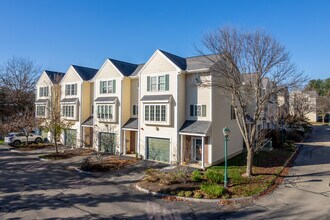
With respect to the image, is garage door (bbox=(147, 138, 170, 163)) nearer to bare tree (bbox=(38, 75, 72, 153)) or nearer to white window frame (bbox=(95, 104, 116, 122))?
white window frame (bbox=(95, 104, 116, 122))

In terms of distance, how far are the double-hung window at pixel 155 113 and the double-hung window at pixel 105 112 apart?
5.50m

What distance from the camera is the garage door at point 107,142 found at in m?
26.3

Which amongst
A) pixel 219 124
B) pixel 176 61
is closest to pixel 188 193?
pixel 219 124

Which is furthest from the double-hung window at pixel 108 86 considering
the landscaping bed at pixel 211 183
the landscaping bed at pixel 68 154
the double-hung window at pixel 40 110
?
the landscaping bed at pixel 211 183

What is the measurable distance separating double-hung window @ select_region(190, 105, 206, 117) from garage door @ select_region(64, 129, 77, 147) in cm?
1822

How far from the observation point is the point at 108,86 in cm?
2705

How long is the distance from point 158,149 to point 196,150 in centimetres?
390

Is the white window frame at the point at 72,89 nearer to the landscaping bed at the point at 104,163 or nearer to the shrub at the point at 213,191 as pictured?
the landscaping bed at the point at 104,163

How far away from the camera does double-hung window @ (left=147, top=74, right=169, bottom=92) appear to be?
2175cm

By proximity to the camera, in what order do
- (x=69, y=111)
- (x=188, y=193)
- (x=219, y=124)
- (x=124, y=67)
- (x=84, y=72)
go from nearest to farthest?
1. (x=188, y=193)
2. (x=219, y=124)
3. (x=124, y=67)
4. (x=69, y=111)
5. (x=84, y=72)

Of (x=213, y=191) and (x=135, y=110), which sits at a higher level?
(x=135, y=110)

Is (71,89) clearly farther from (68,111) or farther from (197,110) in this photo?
(197,110)

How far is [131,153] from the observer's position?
25.9 metres

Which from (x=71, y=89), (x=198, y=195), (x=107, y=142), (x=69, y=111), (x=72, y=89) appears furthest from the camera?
(x=71, y=89)
